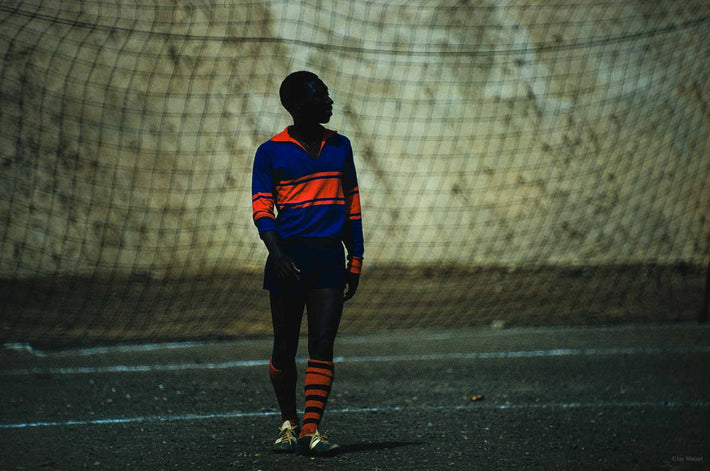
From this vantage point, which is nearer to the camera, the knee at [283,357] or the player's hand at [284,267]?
the player's hand at [284,267]

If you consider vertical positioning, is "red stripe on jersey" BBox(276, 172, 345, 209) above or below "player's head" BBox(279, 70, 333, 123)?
below

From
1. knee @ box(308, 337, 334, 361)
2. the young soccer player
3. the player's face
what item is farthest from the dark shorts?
the player's face

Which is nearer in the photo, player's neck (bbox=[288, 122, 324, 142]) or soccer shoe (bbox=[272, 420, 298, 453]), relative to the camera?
player's neck (bbox=[288, 122, 324, 142])

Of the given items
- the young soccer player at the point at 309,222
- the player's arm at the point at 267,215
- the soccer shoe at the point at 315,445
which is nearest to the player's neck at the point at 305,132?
the young soccer player at the point at 309,222

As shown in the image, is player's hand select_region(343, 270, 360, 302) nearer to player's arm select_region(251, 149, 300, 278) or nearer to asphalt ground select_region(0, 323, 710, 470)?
player's arm select_region(251, 149, 300, 278)

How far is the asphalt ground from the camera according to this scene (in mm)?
4094

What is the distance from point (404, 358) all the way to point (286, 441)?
8.99 feet

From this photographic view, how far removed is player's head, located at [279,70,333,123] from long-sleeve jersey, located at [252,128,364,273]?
0.35ft

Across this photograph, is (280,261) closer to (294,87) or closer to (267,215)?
(267,215)

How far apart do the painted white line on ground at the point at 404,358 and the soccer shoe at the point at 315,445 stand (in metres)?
2.54

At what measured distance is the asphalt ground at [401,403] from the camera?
Answer: 13.4 feet

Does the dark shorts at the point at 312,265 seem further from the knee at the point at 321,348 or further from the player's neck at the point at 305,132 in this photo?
the player's neck at the point at 305,132

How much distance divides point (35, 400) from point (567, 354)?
146 inches

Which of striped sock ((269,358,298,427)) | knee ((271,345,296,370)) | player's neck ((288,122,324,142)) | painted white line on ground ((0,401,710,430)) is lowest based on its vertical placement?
painted white line on ground ((0,401,710,430))
